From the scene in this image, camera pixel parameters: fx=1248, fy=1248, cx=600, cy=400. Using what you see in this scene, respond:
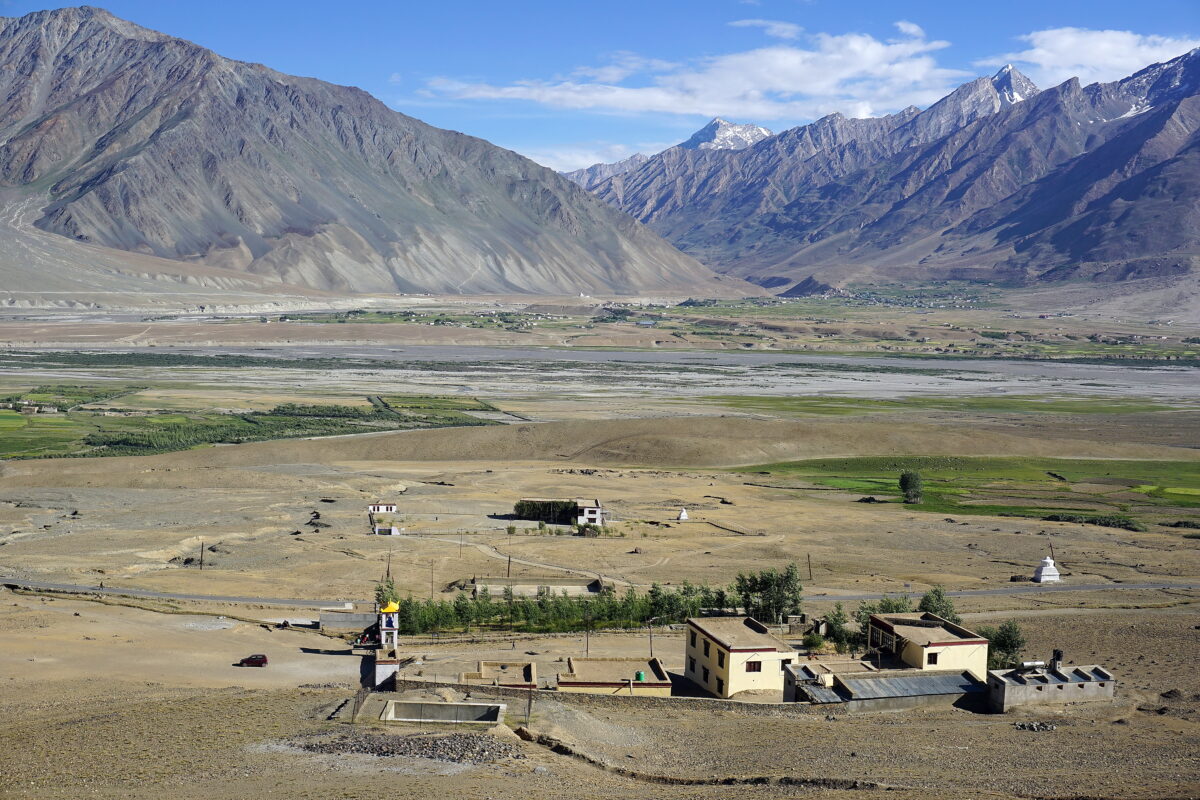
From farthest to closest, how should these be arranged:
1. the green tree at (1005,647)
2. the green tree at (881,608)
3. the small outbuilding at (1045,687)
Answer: the green tree at (881,608), the green tree at (1005,647), the small outbuilding at (1045,687)

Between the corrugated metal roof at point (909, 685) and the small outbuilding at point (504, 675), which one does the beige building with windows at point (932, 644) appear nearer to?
the corrugated metal roof at point (909, 685)

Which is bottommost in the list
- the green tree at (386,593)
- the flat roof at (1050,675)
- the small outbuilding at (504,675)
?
the green tree at (386,593)

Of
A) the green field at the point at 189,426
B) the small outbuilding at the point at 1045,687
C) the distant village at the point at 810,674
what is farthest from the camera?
the green field at the point at 189,426

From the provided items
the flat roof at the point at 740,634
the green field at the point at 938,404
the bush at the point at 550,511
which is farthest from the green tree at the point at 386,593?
the green field at the point at 938,404

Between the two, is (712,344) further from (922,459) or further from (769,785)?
A: (769,785)

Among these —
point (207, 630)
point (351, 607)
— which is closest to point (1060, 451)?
point (351, 607)

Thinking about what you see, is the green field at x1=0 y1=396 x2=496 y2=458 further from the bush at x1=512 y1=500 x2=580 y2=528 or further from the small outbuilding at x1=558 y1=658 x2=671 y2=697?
the small outbuilding at x1=558 y1=658 x2=671 y2=697

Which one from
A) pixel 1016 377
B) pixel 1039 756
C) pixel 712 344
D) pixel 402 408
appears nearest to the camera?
pixel 1039 756
